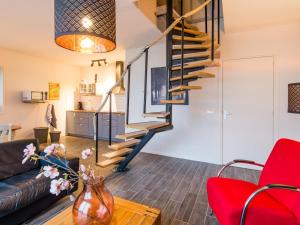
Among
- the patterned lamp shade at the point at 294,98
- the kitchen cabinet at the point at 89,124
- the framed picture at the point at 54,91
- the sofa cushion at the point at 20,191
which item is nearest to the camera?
the sofa cushion at the point at 20,191

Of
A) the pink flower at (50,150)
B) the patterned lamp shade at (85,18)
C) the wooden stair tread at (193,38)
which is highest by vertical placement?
the wooden stair tread at (193,38)

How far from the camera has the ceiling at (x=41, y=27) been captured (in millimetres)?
2795

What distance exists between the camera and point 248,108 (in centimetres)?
358

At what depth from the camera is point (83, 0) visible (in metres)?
1.14

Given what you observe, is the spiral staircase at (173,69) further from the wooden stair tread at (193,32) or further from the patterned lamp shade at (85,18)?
the patterned lamp shade at (85,18)

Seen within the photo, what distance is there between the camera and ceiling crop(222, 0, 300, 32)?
2.61 metres

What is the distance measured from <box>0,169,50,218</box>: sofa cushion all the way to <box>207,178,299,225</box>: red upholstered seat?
69.0 inches

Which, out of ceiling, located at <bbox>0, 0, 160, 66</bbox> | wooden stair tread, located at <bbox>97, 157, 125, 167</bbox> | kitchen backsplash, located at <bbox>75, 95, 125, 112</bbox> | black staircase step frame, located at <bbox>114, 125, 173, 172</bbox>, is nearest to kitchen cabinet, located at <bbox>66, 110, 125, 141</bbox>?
kitchen backsplash, located at <bbox>75, 95, 125, 112</bbox>

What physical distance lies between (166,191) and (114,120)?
3460mm

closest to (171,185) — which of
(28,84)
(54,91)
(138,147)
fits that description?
(138,147)

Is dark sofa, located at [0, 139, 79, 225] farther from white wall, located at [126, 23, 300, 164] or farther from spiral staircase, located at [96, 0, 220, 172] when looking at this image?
white wall, located at [126, 23, 300, 164]

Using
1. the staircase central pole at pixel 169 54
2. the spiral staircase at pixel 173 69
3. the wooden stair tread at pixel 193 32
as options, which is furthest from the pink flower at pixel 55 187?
the wooden stair tread at pixel 193 32

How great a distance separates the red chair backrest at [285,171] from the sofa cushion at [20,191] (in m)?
2.32

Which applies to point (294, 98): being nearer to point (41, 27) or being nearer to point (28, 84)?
point (41, 27)
